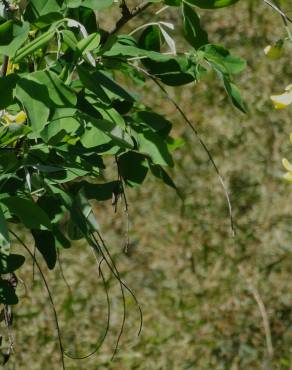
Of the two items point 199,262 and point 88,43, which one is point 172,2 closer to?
point 88,43

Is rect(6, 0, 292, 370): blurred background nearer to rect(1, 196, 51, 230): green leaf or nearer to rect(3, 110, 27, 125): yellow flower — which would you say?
rect(3, 110, 27, 125): yellow flower

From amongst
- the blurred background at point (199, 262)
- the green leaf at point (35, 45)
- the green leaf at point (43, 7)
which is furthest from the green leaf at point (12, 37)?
the blurred background at point (199, 262)

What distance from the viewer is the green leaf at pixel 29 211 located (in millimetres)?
1204

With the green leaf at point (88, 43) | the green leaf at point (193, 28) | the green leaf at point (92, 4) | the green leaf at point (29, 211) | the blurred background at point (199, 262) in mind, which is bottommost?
the blurred background at point (199, 262)

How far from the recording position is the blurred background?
3.64 meters

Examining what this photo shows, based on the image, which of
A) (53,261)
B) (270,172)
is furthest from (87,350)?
(53,261)

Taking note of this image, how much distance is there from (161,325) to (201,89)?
3.94 ft

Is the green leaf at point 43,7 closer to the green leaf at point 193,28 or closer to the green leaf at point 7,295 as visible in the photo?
the green leaf at point 193,28

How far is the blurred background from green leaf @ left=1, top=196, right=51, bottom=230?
7.52 ft

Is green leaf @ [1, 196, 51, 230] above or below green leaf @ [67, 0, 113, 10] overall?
below

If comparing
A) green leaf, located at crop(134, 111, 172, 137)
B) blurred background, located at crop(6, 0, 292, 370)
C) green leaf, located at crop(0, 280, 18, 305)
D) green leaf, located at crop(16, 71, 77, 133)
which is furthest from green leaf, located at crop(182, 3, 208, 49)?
blurred background, located at crop(6, 0, 292, 370)

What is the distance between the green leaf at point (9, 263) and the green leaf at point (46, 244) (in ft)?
0.21

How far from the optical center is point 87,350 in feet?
12.0

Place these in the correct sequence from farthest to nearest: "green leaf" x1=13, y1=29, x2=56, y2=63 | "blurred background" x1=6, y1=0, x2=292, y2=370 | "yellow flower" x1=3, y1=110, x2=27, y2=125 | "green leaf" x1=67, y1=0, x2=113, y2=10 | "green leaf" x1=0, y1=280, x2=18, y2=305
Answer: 1. "blurred background" x1=6, y1=0, x2=292, y2=370
2. "green leaf" x1=0, y1=280, x2=18, y2=305
3. "yellow flower" x1=3, y1=110, x2=27, y2=125
4. "green leaf" x1=67, y1=0, x2=113, y2=10
5. "green leaf" x1=13, y1=29, x2=56, y2=63
